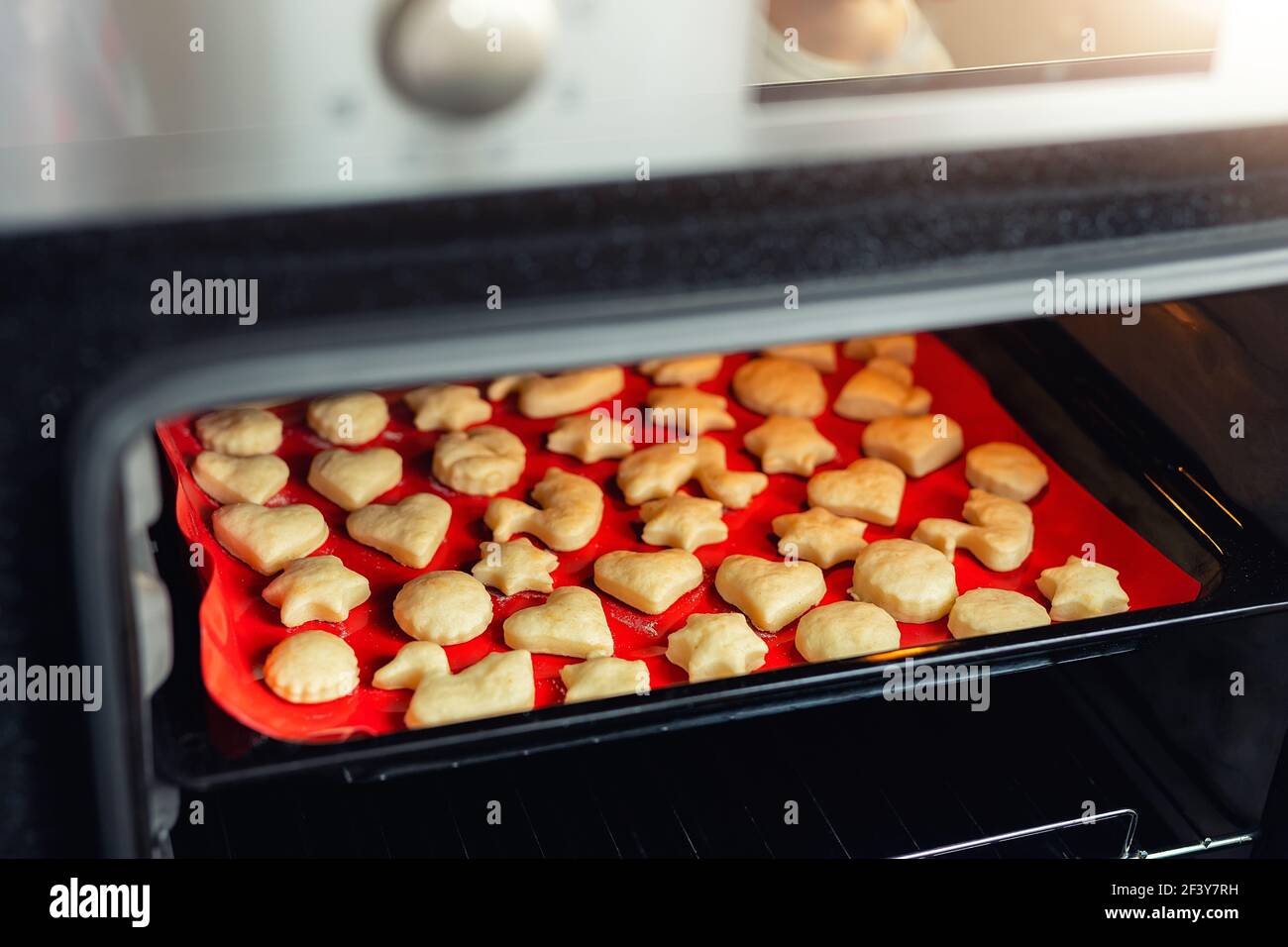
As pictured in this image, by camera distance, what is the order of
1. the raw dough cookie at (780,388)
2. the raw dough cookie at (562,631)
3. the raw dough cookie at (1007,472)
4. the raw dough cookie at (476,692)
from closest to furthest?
the raw dough cookie at (476,692)
the raw dough cookie at (562,631)
the raw dough cookie at (1007,472)
the raw dough cookie at (780,388)

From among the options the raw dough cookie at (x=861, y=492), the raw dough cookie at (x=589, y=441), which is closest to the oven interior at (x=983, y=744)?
the raw dough cookie at (x=861, y=492)

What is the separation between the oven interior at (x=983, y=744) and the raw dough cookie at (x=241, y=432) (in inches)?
4.0

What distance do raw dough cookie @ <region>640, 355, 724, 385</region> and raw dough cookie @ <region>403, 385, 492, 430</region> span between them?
22cm

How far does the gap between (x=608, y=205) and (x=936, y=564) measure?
73 centimetres

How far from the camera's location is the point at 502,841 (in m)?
1.26

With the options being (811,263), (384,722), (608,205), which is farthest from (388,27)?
(384,722)

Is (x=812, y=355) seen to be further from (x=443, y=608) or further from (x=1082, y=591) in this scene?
(x=443, y=608)

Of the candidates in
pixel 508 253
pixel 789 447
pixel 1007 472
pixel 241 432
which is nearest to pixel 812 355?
pixel 789 447

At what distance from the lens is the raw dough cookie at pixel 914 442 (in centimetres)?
149

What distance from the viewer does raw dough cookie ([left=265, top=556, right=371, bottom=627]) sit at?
1.21 metres

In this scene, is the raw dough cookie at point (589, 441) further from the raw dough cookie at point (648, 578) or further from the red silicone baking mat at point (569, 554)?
the raw dough cookie at point (648, 578)

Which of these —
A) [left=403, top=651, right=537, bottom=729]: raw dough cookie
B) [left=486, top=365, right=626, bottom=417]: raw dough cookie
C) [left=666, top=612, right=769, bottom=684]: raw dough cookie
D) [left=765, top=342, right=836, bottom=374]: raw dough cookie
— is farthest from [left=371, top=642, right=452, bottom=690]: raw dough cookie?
[left=765, top=342, right=836, bottom=374]: raw dough cookie
